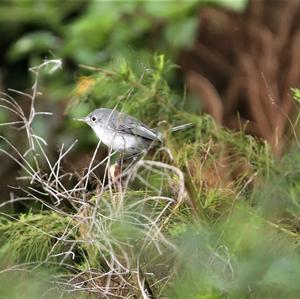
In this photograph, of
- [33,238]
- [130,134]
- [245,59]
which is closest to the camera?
[33,238]

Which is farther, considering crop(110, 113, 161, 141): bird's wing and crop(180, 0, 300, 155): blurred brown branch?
crop(180, 0, 300, 155): blurred brown branch

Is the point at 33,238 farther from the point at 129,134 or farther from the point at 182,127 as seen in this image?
the point at 182,127

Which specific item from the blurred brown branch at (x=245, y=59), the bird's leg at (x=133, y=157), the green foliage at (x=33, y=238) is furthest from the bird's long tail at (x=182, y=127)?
the blurred brown branch at (x=245, y=59)

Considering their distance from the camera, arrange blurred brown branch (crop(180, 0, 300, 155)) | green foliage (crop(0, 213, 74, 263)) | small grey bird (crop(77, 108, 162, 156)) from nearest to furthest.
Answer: green foliage (crop(0, 213, 74, 263)), small grey bird (crop(77, 108, 162, 156)), blurred brown branch (crop(180, 0, 300, 155))

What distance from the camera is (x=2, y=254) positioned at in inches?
99.0

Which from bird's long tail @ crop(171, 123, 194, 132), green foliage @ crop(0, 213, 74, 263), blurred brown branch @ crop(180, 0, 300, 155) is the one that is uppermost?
bird's long tail @ crop(171, 123, 194, 132)

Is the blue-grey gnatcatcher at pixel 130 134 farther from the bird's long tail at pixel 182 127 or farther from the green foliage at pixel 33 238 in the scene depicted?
the green foliage at pixel 33 238

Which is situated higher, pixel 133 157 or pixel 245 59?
pixel 133 157

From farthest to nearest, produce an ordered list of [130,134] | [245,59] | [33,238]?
[245,59] < [130,134] < [33,238]

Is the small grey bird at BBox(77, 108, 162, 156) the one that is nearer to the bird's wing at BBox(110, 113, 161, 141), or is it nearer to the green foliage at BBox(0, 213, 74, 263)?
the bird's wing at BBox(110, 113, 161, 141)

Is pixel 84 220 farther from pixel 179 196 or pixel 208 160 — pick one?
pixel 208 160

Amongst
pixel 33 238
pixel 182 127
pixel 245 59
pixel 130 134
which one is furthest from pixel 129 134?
pixel 245 59

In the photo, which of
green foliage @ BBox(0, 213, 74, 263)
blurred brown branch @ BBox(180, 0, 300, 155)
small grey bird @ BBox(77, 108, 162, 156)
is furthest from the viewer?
blurred brown branch @ BBox(180, 0, 300, 155)

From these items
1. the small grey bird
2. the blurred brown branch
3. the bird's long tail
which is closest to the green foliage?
the small grey bird
